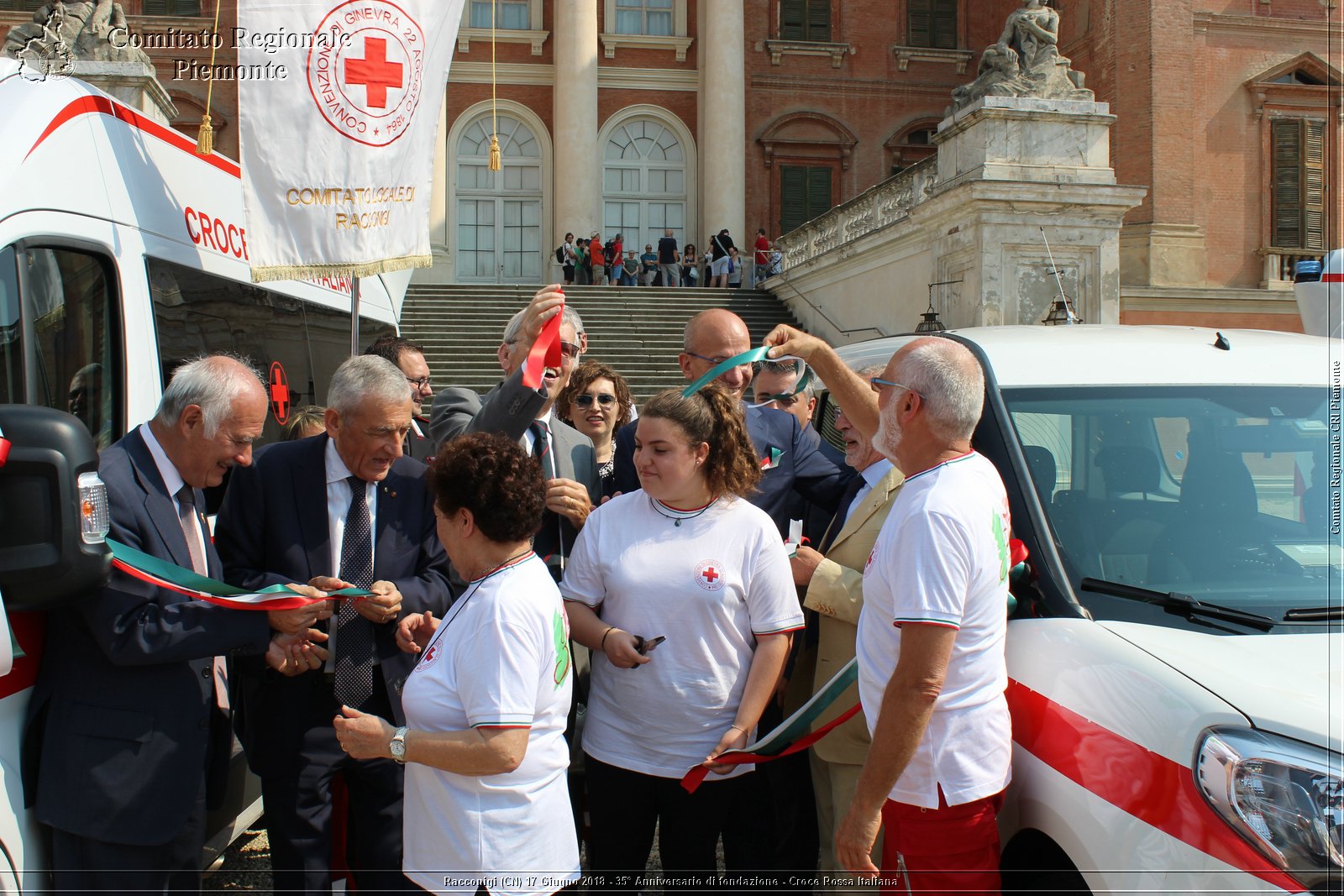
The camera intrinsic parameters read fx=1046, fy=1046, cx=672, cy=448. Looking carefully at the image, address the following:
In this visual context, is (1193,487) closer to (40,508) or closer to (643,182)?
(40,508)

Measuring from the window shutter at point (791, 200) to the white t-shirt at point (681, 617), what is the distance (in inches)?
1058

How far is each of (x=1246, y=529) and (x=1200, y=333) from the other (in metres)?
1.17

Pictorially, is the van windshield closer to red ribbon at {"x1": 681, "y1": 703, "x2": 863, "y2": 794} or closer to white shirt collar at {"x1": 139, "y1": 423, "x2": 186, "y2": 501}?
red ribbon at {"x1": 681, "y1": 703, "x2": 863, "y2": 794}

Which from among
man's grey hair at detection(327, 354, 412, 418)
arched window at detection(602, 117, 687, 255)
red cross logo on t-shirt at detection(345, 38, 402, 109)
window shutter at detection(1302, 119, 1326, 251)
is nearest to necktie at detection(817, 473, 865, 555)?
man's grey hair at detection(327, 354, 412, 418)

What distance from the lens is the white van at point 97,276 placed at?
2.79m

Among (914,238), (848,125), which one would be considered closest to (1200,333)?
(914,238)

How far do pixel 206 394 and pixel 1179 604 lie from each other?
276 cm

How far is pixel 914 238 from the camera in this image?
690 inches

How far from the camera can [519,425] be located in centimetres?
357

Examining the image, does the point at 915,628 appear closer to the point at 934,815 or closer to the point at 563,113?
the point at 934,815

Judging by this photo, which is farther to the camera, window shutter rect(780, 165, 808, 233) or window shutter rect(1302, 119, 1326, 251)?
window shutter rect(780, 165, 808, 233)

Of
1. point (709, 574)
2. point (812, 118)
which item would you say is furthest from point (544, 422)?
point (812, 118)

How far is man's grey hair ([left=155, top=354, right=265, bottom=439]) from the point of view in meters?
3.07

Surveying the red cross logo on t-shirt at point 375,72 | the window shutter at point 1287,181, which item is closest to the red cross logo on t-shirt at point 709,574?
the red cross logo on t-shirt at point 375,72
